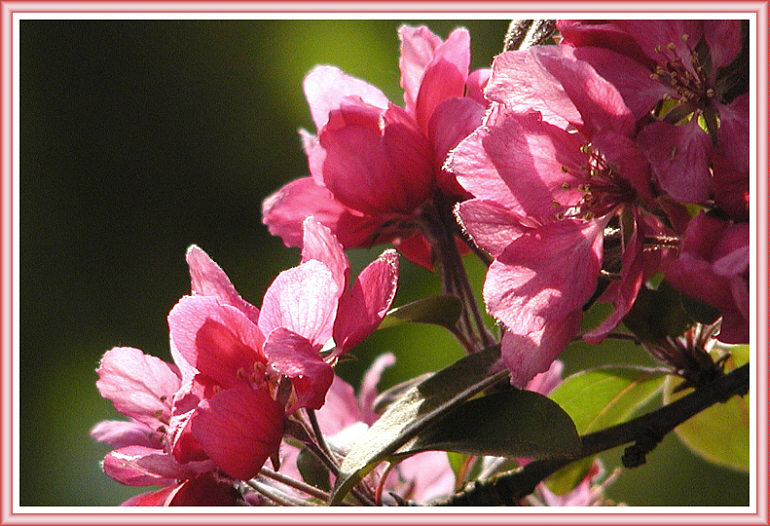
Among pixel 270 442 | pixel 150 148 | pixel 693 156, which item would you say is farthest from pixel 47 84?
pixel 693 156

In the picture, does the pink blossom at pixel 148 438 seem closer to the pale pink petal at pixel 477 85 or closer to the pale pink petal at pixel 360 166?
the pale pink petal at pixel 360 166

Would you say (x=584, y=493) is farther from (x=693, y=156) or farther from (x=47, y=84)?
(x=47, y=84)

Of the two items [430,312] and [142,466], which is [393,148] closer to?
[430,312]

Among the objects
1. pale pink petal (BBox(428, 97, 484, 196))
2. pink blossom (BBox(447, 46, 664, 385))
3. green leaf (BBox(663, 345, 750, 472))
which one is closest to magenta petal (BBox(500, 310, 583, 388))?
pink blossom (BBox(447, 46, 664, 385))

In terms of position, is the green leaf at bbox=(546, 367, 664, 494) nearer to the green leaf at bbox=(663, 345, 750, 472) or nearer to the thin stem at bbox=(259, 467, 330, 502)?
the green leaf at bbox=(663, 345, 750, 472)

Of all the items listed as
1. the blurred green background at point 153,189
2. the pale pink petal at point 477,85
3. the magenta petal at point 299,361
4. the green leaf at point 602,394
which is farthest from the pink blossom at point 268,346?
the blurred green background at point 153,189

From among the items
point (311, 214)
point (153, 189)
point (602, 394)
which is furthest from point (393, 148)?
point (153, 189)
